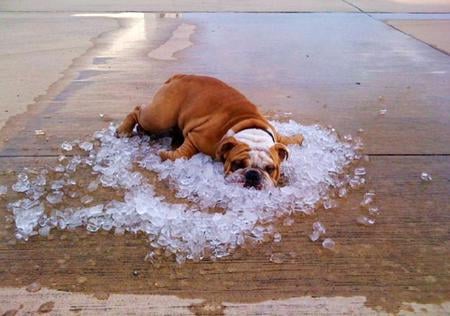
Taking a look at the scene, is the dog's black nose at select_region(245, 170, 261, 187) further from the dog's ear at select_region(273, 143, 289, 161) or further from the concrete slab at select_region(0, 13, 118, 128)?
the concrete slab at select_region(0, 13, 118, 128)

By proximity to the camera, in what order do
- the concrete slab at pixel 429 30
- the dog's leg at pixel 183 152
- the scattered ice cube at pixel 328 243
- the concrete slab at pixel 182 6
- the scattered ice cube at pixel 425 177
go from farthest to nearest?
the concrete slab at pixel 182 6
the concrete slab at pixel 429 30
the dog's leg at pixel 183 152
the scattered ice cube at pixel 425 177
the scattered ice cube at pixel 328 243

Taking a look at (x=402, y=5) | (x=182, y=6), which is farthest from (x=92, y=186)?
(x=402, y=5)

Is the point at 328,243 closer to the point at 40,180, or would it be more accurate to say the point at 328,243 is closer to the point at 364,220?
the point at 364,220

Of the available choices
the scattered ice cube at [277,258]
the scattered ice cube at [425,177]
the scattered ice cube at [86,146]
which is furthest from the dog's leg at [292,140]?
the scattered ice cube at [86,146]

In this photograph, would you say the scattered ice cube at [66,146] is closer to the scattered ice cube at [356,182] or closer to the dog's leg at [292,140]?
the dog's leg at [292,140]

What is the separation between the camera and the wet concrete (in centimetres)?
227

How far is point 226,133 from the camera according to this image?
3.32 metres

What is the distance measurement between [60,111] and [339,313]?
10.9 feet

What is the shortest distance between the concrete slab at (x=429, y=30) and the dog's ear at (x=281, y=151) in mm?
4820

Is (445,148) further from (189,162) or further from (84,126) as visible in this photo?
(84,126)

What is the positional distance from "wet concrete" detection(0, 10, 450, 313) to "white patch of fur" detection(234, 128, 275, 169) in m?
0.45

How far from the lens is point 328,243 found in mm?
2566

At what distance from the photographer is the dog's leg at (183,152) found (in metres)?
3.42

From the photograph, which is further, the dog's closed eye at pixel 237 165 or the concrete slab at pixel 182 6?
the concrete slab at pixel 182 6
